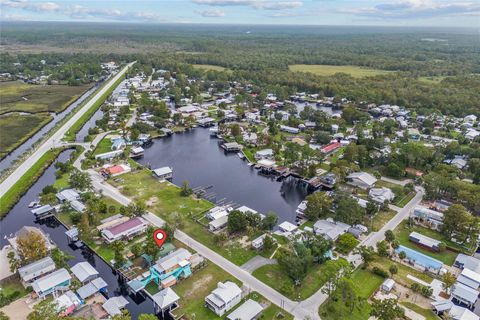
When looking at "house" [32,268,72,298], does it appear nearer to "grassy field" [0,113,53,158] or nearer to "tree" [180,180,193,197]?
"tree" [180,180,193,197]

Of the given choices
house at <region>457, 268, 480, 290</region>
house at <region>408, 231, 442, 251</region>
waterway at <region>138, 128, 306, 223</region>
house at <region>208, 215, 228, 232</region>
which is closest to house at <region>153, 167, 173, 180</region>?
waterway at <region>138, 128, 306, 223</region>

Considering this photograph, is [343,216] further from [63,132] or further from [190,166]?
[63,132]

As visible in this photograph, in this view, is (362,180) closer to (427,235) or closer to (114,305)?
(427,235)

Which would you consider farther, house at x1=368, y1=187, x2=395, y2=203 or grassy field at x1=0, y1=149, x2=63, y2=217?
house at x1=368, y1=187, x2=395, y2=203

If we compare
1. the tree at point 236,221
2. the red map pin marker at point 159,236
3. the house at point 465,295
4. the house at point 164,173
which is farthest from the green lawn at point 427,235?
the house at point 164,173

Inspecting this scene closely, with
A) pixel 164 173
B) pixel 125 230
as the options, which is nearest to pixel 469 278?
pixel 125 230

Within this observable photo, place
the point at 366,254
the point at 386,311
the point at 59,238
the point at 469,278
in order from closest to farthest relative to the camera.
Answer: the point at 386,311
the point at 469,278
the point at 366,254
the point at 59,238
